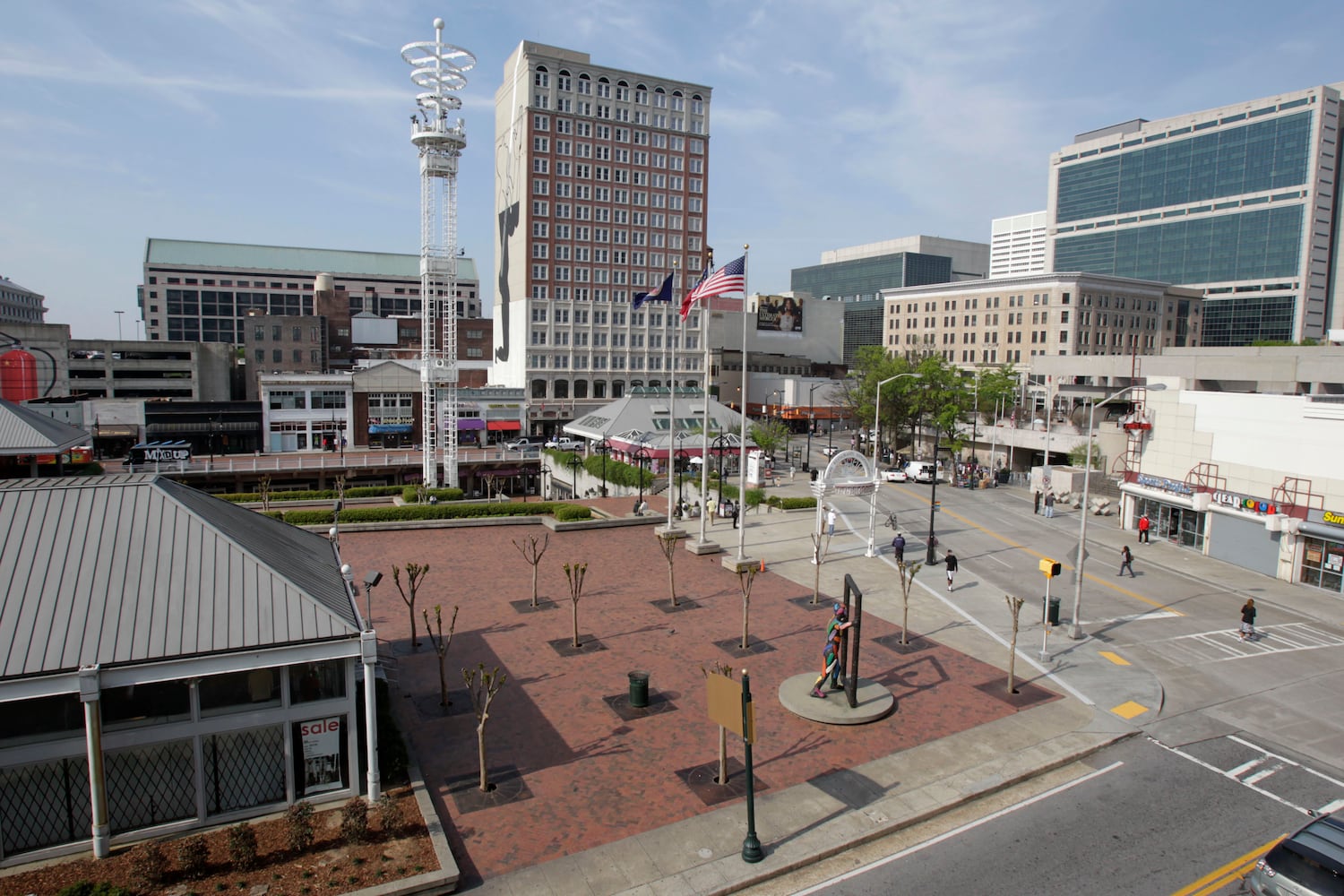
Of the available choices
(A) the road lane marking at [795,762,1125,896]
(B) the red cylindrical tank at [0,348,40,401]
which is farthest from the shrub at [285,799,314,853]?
(B) the red cylindrical tank at [0,348,40,401]

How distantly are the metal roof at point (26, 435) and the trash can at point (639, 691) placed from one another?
79.4 ft

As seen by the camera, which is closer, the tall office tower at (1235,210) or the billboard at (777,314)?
the billboard at (777,314)

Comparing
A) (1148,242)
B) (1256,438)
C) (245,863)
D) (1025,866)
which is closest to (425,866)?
(245,863)

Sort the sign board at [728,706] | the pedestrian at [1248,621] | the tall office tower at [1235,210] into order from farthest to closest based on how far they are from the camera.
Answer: the tall office tower at [1235,210]
the pedestrian at [1248,621]
the sign board at [728,706]

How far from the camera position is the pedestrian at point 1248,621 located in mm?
24656

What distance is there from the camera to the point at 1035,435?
64.4 m

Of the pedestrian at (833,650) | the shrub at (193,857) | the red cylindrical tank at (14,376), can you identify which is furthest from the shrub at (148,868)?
the red cylindrical tank at (14,376)

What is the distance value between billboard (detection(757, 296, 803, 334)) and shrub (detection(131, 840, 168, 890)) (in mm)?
112047

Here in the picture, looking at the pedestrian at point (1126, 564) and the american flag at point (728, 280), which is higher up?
the american flag at point (728, 280)

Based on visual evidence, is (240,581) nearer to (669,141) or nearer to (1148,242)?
Result: (669,141)

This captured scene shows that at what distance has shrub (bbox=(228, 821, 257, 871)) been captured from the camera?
474 inches

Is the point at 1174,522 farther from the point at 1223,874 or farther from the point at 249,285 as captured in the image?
the point at 249,285

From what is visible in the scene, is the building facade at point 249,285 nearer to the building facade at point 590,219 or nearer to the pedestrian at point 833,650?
the building facade at point 590,219

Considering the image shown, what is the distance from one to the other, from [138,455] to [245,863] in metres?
63.6
